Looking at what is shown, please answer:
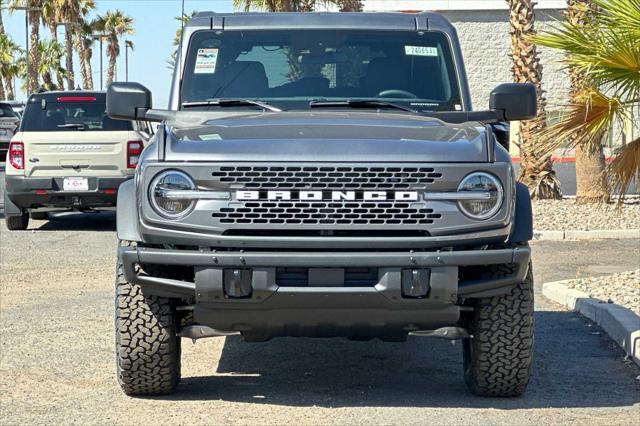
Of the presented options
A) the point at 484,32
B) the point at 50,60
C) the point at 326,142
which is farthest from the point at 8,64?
the point at 326,142

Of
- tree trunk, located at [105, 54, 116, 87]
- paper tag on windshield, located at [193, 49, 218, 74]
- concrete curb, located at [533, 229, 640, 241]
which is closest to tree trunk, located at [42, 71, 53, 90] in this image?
tree trunk, located at [105, 54, 116, 87]

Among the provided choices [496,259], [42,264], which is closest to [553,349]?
[496,259]

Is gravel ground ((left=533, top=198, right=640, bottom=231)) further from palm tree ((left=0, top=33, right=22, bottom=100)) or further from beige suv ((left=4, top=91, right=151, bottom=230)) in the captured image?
palm tree ((left=0, top=33, right=22, bottom=100))

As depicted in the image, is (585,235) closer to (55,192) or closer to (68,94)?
(55,192)

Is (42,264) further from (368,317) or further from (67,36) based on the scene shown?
(67,36)

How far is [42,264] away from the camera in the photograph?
13.1 meters

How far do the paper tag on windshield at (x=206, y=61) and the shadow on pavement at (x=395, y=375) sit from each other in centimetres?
183

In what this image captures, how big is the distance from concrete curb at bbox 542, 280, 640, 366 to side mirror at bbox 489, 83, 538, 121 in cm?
186

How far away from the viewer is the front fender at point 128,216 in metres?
6.18

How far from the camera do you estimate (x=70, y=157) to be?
16.0 metres

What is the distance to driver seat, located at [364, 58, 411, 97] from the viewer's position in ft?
24.7

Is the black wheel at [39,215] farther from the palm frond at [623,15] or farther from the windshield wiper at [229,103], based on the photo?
the windshield wiper at [229,103]

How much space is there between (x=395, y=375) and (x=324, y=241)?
1.80 m

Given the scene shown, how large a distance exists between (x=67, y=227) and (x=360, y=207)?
11839 millimetres
